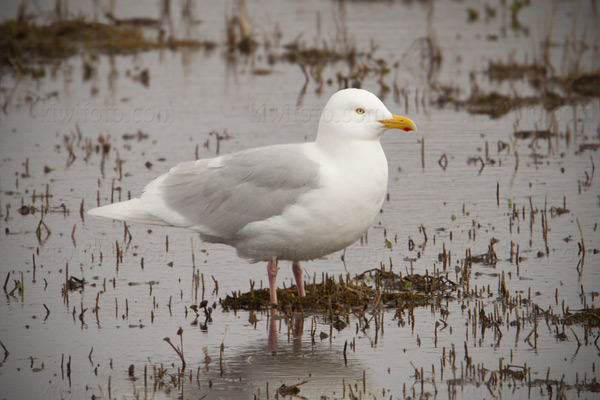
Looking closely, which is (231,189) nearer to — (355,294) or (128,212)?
(128,212)

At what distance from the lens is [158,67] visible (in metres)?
19.0

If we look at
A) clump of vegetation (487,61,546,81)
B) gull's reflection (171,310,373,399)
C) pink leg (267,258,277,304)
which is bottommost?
gull's reflection (171,310,373,399)

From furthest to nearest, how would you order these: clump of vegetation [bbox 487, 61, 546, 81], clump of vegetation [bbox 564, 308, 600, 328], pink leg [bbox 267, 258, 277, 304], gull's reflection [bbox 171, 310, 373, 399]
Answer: clump of vegetation [bbox 487, 61, 546, 81], pink leg [bbox 267, 258, 277, 304], clump of vegetation [bbox 564, 308, 600, 328], gull's reflection [bbox 171, 310, 373, 399]

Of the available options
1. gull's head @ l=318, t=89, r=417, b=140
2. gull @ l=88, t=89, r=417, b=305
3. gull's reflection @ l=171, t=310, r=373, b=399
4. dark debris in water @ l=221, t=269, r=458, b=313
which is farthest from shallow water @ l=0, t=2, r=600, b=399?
gull's head @ l=318, t=89, r=417, b=140

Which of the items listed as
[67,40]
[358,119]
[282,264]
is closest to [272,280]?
[358,119]

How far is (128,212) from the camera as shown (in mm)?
8125

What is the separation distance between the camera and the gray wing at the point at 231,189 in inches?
298

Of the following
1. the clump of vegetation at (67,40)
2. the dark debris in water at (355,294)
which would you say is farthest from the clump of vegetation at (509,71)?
the dark debris in water at (355,294)

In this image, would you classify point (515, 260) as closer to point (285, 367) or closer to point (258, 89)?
point (285, 367)

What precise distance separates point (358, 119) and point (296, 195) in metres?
0.77

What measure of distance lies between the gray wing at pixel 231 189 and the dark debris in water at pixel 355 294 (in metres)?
0.57

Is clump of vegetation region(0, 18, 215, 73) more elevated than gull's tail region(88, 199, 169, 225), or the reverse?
clump of vegetation region(0, 18, 215, 73)

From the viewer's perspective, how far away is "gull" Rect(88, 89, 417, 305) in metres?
7.36

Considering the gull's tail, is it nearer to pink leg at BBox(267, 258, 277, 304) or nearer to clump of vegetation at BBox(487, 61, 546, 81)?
pink leg at BBox(267, 258, 277, 304)
